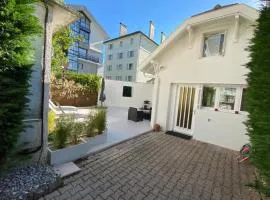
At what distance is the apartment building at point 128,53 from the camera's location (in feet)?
85.4

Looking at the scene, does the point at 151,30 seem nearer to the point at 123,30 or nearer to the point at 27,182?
the point at 123,30

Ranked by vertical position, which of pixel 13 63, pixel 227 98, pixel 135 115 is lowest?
pixel 135 115

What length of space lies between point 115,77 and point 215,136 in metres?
25.2

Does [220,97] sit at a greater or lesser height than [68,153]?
greater

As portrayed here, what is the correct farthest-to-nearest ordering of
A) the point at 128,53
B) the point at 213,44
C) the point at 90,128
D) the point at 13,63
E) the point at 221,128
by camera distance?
the point at 128,53 → the point at 213,44 → the point at 221,128 → the point at 90,128 → the point at 13,63

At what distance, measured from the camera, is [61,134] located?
167 inches

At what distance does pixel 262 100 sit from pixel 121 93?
14414 mm

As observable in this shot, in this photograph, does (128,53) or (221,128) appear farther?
(128,53)

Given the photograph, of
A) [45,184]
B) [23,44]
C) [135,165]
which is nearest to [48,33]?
[23,44]

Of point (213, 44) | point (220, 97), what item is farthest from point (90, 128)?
point (213, 44)

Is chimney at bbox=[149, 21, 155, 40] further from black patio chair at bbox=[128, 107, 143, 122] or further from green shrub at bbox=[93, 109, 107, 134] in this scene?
green shrub at bbox=[93, 109, 107, 134]

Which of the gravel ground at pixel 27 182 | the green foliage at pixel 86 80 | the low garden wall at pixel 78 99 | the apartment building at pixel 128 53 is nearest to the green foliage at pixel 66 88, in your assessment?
the low garden wall at pixel 78 99

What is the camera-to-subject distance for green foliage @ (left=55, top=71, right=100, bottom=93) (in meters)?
13.4

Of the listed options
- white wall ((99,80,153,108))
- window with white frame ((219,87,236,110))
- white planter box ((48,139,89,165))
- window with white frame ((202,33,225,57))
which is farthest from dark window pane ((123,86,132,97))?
white planter box ((48,139,89,165))
